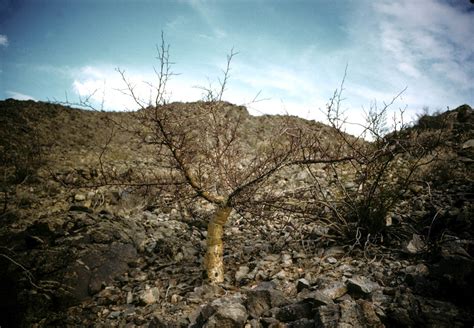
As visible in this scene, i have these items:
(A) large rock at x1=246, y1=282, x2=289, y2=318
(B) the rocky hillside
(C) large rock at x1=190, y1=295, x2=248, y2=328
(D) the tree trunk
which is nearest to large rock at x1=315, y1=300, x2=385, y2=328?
(B) the rocky hillside

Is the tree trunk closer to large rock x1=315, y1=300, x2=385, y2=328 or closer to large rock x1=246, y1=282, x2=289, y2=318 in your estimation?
large rock x1=246, y1=282, x2=289, y2=318

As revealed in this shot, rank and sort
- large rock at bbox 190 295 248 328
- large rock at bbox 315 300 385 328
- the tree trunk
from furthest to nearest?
the tree trunk, large rock at bbox 190 295 248 328, large rock at bbox 315 300 385 328

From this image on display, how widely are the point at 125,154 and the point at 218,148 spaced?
302 inches

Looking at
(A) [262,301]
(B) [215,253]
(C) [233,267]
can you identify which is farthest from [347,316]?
(C) [233,267]

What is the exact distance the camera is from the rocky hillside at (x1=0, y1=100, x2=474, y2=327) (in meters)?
2.08

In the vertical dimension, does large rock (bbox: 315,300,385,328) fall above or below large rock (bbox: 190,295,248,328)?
above

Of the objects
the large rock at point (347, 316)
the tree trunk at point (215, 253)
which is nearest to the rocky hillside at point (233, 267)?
the large rock at point (347, 316)

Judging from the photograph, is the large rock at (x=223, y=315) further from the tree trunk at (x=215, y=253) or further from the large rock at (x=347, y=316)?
the tree trunk at (x=215, y=253)

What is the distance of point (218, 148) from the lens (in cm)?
358

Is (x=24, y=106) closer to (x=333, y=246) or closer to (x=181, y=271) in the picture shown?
(x=181, y=271)

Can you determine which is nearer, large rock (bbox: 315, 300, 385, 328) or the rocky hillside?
large rock (bbox: 315, 300, 385, 328)

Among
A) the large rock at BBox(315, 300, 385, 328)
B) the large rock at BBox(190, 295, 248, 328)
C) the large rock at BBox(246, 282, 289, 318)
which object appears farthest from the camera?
the large rock at BBox(246, 282, 289, 318)

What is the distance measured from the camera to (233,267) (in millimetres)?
3469

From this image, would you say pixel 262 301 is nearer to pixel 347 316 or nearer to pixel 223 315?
pixel 223 315
